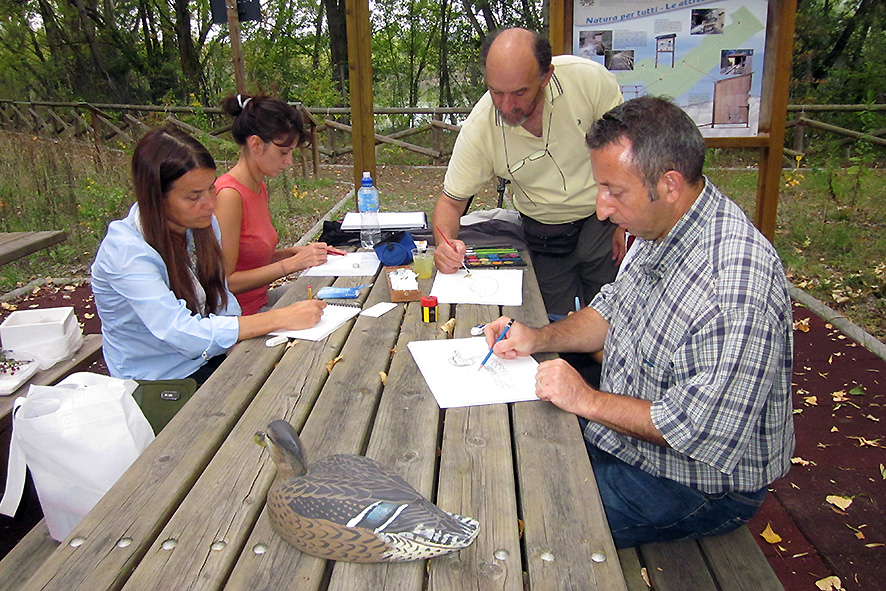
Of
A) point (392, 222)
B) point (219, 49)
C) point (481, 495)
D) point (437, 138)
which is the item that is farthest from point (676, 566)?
point (219, 49)

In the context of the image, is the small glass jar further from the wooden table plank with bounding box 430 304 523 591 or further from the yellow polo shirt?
the yellow polo shirt

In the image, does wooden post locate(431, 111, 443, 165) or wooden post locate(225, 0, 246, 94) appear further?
wooden post locate(431, 111, 443, 165)

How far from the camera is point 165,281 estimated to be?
2344mm

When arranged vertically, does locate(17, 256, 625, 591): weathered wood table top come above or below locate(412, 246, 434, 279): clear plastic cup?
below

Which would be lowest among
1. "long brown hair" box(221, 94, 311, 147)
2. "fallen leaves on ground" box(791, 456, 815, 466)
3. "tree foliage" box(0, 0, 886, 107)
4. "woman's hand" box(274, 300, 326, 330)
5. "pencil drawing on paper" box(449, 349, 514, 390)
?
"fallen leaves on ground" box(791, 456, 815, 466)

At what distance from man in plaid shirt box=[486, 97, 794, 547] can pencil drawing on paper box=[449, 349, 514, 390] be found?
0.12m

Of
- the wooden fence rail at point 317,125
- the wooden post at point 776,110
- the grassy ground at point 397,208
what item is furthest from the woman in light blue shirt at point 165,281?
the wooden fence rail at point 317,125

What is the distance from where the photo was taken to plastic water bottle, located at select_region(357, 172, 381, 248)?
11.2 feet

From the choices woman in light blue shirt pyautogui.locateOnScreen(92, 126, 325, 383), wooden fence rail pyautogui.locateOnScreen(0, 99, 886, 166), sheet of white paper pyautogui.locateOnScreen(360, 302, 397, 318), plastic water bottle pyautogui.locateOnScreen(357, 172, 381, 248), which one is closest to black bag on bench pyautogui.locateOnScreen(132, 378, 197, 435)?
woman in light blue shirt pyautogui.locateOnScreen(92, 126, 325, 383)

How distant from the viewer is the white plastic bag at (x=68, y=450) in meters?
1.65

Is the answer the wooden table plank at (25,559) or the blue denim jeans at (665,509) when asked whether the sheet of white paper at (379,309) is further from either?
the wooden table plank at (25,559)

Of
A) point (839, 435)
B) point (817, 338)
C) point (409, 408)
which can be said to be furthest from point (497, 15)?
point (409, 408)

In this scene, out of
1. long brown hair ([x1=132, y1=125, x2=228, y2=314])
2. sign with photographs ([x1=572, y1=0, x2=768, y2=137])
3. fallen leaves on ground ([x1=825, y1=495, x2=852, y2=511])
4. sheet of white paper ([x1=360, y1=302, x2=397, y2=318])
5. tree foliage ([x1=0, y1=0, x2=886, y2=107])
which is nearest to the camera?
long brown hair ([x1=132, y1=125, x2=228, y2=314])

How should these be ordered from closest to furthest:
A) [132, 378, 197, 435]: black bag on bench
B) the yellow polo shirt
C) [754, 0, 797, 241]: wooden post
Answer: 1. [132, 378, 197, 435]: black bag on bench
2. the yellow polo shirt
3. [754, 0, 797, 241]: wooden post
